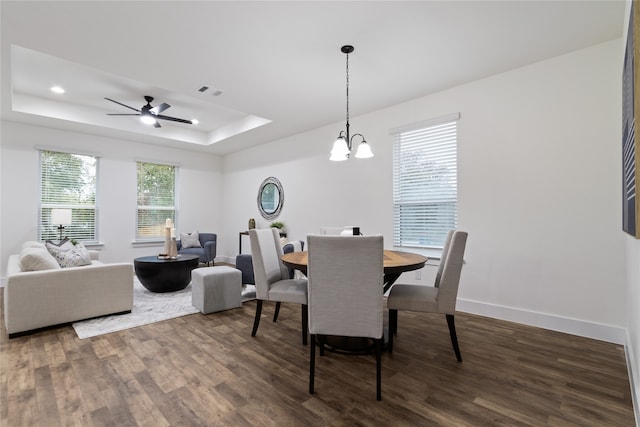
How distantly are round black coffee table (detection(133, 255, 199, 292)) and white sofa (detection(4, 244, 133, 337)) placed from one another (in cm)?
71

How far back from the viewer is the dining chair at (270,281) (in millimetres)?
2562

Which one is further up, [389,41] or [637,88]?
[389,41]

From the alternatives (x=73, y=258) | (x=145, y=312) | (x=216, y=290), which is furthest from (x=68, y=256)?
(x=216, y=290)

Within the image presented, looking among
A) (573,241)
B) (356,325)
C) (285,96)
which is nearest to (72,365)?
(356,325)

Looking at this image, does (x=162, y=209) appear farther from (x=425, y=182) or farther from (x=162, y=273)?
(x=425, y=182)

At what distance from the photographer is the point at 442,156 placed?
371 centimetres

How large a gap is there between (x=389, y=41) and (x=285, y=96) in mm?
1621

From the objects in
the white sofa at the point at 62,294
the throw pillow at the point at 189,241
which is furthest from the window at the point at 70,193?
the white sofa at the point at 62,294

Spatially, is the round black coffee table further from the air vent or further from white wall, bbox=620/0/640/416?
white wall, bbox=620/0/640/416

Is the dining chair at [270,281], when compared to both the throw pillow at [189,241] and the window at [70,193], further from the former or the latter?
the window at [70,193]

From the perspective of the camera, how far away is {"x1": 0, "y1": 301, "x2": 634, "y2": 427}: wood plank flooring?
165 centimetres

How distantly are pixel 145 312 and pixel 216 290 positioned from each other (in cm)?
82

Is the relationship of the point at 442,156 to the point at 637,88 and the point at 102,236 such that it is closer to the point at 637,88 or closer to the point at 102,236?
the point at 637,88

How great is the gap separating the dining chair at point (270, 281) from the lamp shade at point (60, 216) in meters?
3.90
